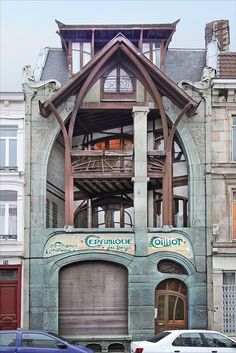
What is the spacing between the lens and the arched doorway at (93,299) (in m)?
33.9

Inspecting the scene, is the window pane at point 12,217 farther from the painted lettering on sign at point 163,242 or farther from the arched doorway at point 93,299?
the painted lettering on sign at point 163,242

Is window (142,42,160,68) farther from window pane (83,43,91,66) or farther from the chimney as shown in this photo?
the chimney

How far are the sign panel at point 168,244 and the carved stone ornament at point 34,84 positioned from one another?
750cm

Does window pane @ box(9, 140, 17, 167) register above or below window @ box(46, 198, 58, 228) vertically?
above

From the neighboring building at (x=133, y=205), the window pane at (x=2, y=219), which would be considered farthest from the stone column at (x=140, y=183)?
the window pane at (x=2, y=219)

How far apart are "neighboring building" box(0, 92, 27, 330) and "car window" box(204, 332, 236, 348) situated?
32.7 feet

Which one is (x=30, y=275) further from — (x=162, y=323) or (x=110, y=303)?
(x=162, y=323)

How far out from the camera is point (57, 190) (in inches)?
1407

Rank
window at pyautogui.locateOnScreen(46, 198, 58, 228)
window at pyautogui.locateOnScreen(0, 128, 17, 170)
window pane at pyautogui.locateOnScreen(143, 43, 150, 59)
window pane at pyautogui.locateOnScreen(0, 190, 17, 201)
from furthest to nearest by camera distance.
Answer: window pane at pyautogui.locateOnScreen(143, 43, 150, 59), window at pyautogui.locateOnScreen(46, 198, 58, 228), window at pyautogui.locateOnScreen(0, 128, 17, 170), window pane at pyautogui.locateOnScreen(0, 190, 17, 201)

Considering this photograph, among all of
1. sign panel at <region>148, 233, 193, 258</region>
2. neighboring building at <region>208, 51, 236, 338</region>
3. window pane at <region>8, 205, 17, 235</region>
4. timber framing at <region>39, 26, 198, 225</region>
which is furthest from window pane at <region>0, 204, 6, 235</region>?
neighboring building at <region>208, 51, 236, 338</region>

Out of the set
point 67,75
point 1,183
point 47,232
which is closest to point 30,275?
point 47,232

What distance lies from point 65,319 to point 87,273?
2112mm

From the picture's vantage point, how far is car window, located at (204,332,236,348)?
2617cm

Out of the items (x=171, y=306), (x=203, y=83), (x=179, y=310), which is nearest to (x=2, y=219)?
(x=171, y=306)
